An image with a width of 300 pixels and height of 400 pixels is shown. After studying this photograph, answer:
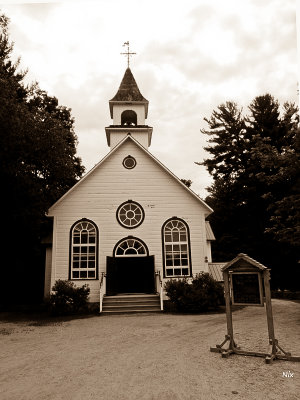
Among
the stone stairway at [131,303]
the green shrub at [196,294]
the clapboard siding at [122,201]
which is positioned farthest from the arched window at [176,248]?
the green shrub at [196,294]

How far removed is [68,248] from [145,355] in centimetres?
1021

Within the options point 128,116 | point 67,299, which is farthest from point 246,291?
point 128,116

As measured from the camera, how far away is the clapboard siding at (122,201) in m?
16.8

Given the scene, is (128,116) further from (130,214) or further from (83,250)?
(83,250)

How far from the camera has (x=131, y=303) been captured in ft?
50.1

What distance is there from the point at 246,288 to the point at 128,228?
1003 centimetres

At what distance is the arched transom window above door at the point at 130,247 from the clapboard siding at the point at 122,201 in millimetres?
251

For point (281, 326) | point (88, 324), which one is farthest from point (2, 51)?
point (281, 326)

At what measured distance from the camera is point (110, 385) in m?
5.41

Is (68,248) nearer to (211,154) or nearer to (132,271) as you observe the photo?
(132,271)

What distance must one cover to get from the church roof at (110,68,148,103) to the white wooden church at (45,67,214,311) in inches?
228

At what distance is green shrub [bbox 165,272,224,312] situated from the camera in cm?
1429

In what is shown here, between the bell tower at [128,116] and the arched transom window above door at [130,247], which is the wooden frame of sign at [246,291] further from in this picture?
the bell tower at [128,116]
